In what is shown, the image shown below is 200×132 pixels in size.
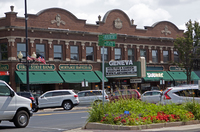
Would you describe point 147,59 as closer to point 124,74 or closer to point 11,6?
point 124,74

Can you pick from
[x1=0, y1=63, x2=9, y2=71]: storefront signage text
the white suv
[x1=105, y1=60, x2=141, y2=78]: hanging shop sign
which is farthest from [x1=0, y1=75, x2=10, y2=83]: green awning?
the white suv

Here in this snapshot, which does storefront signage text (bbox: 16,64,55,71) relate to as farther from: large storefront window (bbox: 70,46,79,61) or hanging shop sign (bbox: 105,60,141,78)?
hanging shop sign (bbox: 105,60,141,78)

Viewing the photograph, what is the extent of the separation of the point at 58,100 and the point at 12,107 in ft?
44.7

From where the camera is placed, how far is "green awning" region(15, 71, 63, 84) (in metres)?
34.1

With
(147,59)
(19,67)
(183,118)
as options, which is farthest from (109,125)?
(147,59)

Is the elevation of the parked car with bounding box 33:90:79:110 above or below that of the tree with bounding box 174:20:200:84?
below

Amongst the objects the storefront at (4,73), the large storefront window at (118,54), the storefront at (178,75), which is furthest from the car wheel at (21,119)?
the storefront at (178,75)

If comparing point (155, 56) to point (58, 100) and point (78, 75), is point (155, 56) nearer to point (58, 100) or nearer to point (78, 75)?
point (78, 75)

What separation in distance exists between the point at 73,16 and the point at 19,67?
881 centimetres

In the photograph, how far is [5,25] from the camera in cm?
3531

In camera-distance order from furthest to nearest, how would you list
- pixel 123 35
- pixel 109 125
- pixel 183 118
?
pixel 123 35, pixel 183 118, pixel 109 125

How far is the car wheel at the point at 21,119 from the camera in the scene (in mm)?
15117

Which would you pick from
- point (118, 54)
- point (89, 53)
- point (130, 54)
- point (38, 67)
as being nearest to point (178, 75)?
point (130, 54)

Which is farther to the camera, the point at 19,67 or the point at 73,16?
the point at 73,16
